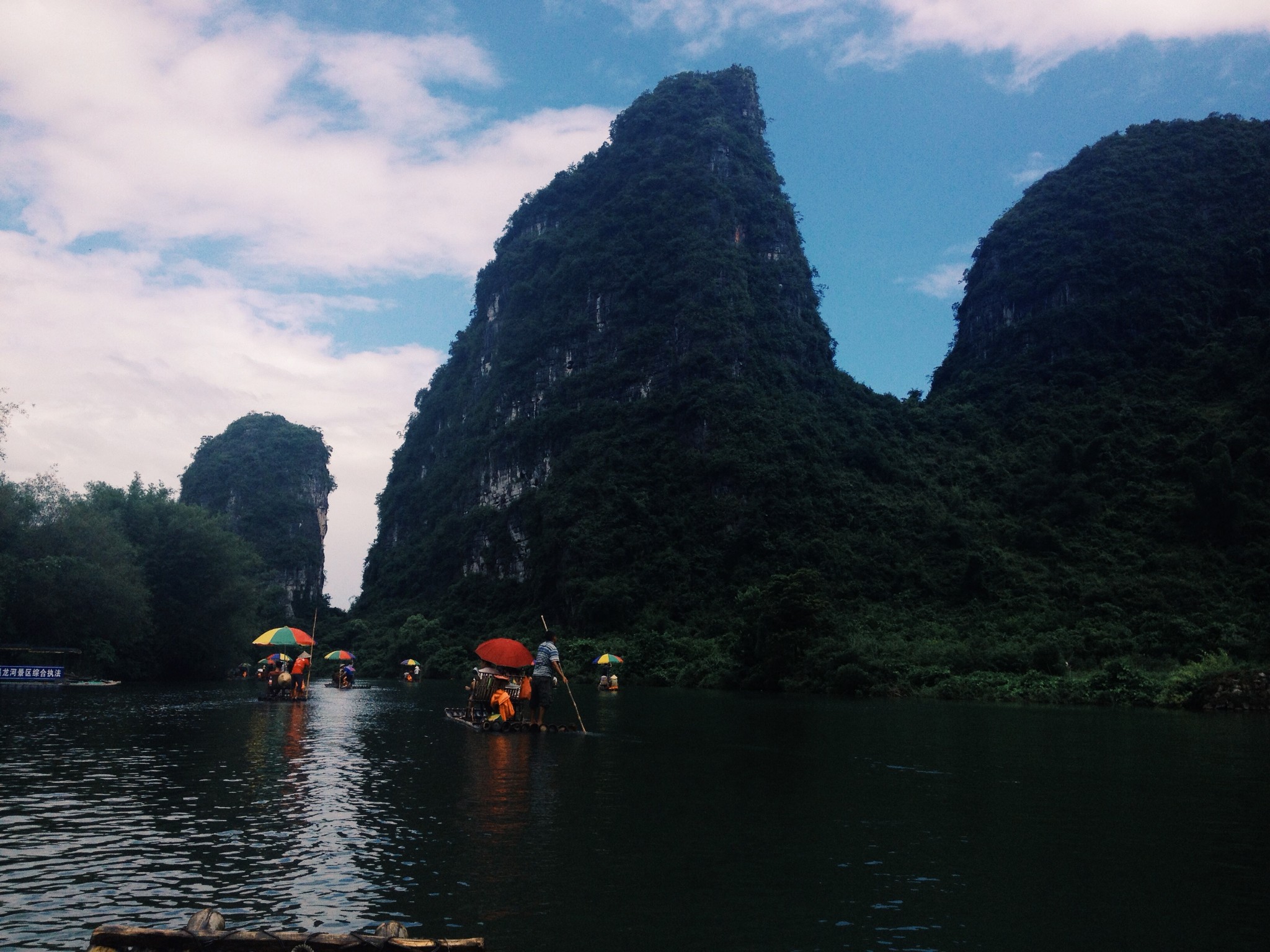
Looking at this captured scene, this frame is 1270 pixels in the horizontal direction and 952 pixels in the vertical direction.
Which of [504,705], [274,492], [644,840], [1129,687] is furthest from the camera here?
[274,492]

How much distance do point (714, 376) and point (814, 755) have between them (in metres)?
69.1

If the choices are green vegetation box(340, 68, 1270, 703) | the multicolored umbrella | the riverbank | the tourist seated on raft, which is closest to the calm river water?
the multicolored umbrella

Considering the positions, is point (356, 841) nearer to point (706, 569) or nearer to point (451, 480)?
point (706, 569)

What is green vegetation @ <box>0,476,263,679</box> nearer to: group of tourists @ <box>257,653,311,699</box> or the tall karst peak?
group of tourists @ <box>257,653,311,699</box>

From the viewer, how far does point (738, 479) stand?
7381cm

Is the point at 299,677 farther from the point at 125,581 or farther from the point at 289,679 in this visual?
the point at 125,581

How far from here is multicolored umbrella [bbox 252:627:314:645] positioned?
28141 mm

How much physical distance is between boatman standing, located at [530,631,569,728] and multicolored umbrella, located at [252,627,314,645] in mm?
11622

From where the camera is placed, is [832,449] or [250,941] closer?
[250,941]

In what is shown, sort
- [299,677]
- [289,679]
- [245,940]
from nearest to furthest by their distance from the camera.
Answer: [245,940] < [289,679] < [299,677]

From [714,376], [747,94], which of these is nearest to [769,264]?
[714,376]

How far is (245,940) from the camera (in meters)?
4.91

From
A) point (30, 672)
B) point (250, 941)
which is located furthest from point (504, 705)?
point (30, 672)

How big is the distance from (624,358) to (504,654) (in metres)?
73.7
